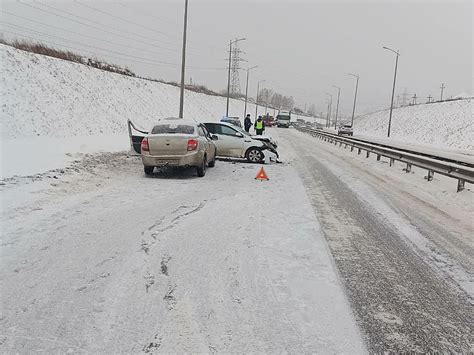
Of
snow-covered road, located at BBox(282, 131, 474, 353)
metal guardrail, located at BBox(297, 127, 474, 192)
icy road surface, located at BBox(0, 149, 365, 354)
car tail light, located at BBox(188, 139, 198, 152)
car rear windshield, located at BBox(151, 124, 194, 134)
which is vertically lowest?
icy road surface, located at BBox(0, 149, 365, 354)

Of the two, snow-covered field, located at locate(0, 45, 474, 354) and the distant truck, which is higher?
the distant truck

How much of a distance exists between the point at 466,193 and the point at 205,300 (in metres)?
9.28

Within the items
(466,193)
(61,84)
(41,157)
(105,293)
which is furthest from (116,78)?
(105,293)

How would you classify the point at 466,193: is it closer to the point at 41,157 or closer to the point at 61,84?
the point at 41,157

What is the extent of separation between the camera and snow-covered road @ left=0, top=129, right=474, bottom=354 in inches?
130

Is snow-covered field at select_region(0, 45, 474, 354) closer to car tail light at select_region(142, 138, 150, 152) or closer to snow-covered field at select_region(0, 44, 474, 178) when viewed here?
car tail light at select_region(142, 138, 150, 152)

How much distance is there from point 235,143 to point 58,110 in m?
12.3

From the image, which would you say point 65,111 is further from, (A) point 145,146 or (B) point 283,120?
(B) point 283,120

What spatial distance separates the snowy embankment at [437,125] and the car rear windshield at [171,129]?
3882cm

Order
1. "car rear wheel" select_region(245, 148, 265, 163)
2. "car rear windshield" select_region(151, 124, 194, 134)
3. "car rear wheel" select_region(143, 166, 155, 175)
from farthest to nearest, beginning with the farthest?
"car rear wheel" select_region(245, 148, 265, 163) < "car rear windshield" select_region(151, 124, 194, 134) < "car rear wheel" select_region(143, 166, 155, 175)

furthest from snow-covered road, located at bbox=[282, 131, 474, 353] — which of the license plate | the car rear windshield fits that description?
the car rear windshield

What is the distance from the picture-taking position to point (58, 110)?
76.1ft

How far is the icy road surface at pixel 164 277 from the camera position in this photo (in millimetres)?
3240

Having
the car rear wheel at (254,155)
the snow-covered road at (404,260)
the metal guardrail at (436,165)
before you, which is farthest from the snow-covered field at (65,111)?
the metal guardrail at (436,165)
